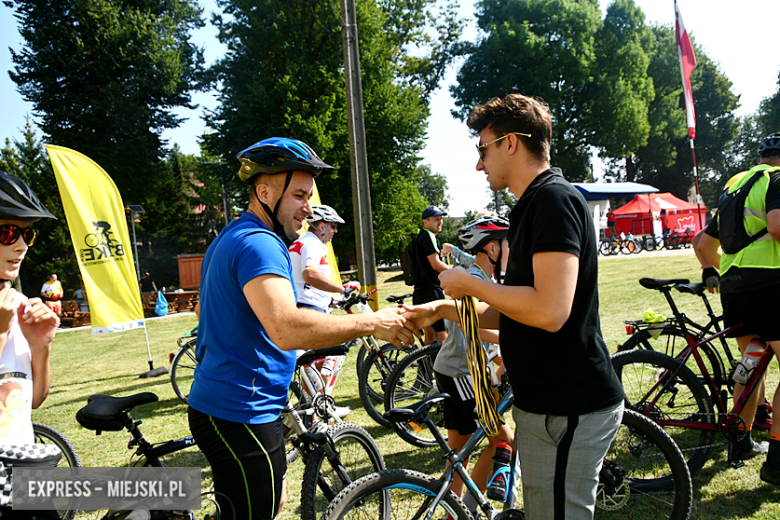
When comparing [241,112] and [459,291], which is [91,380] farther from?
[241,112]

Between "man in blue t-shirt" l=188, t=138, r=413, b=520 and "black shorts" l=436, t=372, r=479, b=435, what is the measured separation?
52.2 inches

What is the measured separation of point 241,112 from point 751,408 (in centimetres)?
2490

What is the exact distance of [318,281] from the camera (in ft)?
17.0

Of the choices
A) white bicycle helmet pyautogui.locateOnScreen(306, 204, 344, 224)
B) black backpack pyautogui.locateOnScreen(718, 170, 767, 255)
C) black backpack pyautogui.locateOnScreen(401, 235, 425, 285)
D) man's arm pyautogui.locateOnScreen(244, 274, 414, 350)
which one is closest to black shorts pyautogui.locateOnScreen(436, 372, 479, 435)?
man's arm pyautogui.locateOnScreen(244, 274, 414, 350)

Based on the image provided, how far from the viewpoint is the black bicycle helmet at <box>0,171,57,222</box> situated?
184cm

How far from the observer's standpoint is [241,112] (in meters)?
25.0

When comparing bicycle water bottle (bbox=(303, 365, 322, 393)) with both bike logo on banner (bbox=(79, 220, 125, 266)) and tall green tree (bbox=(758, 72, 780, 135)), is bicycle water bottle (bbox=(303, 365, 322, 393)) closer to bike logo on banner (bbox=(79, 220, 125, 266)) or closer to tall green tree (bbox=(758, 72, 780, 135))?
bike logo on banner (bbox=(79, 220, 125, 266))

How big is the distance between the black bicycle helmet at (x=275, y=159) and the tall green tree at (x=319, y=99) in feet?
72.3

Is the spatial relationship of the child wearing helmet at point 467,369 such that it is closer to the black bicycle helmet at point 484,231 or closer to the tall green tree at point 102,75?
the black bicycle helmet at point 484,231

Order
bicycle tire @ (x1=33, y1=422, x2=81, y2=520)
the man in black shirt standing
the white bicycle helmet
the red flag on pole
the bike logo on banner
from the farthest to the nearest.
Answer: the red flag on pole → the bike logo on banner → the man in black shirt standing → the white bicycle helmet → bicycle tire @ (x1=33, y1=422, x2=81, y2=520)

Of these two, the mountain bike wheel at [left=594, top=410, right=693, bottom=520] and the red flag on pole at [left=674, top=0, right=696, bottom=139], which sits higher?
the red flag on pole at [left=674, top=0, right=696, bottom=139]

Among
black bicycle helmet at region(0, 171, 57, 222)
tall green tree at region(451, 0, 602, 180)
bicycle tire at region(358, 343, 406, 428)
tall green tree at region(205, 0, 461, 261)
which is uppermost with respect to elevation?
tall green tree at region(451, 0, 602, 180)

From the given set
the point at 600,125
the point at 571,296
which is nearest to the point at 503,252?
the point at 571,296

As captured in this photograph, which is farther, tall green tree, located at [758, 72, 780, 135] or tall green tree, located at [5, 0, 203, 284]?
tall green tree, located at [758, 72, 780, 135]
